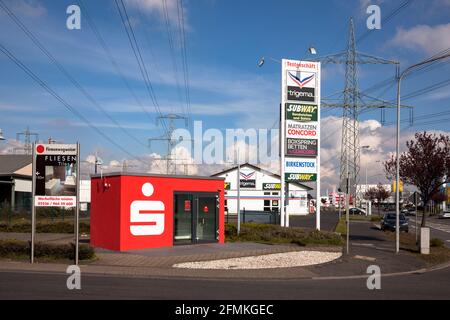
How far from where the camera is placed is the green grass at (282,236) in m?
25.5

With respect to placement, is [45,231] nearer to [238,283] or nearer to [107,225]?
[107,225]

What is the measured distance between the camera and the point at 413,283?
47.8 ft

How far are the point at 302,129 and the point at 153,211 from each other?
12094mm

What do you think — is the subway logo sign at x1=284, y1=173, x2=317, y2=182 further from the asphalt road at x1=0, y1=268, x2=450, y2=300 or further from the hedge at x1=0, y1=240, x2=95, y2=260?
the asphalt road at x1=0, y1=268, x2=450, y2=300

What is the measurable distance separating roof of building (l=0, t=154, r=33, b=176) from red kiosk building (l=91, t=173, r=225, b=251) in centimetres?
3442

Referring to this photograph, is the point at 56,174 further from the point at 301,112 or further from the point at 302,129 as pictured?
the point at 301,112

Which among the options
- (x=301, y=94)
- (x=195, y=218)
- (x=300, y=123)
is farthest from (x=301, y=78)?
(x=195, y=218)

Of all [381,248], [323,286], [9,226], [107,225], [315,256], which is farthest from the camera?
[9,226]

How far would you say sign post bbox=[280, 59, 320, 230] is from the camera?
100 ft

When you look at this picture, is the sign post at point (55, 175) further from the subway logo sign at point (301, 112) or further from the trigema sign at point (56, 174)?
the subway logo sign at point (301, 112)

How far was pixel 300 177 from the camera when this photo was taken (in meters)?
30.8

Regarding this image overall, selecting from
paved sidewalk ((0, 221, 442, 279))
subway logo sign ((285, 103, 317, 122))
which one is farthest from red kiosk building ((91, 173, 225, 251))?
subway logo sign ((285, 103, 317, 122))

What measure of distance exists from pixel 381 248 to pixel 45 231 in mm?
19160
